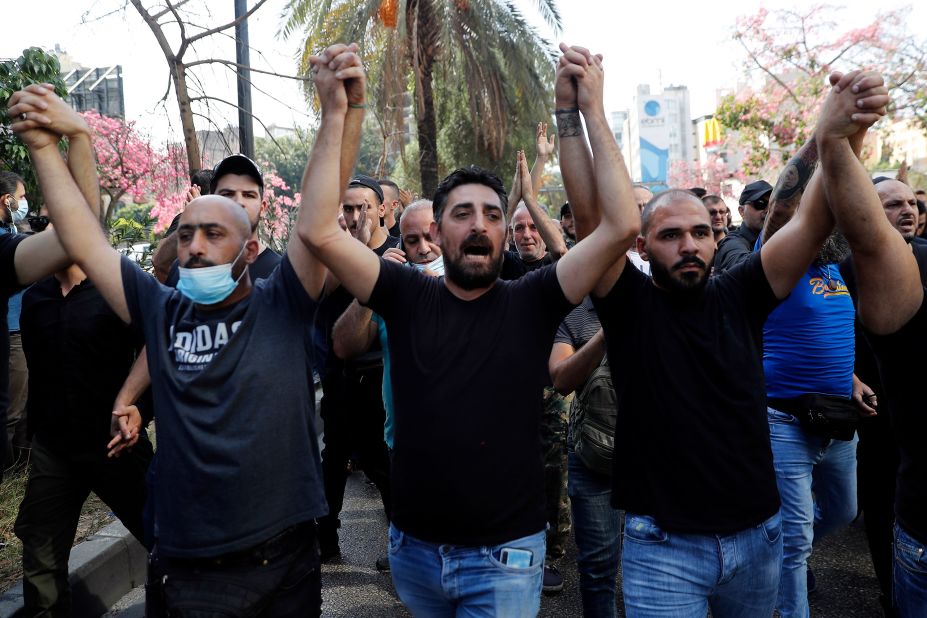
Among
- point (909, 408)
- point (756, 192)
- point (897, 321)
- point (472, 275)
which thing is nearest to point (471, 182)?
point (472, 275)

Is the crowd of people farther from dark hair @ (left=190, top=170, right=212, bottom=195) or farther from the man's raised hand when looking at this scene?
dark hair @ (left=190, top=170, right=212, bottom=195)

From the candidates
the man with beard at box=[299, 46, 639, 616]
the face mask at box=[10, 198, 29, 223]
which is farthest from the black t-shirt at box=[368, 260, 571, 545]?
the face mask at box=[10, 198, 29, 223]

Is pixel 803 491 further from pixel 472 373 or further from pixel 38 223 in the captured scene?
pixel 38 223

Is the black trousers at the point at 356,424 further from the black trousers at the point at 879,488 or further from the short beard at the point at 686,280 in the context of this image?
the black trousers at the point at 879,488

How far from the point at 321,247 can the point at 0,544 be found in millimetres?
3486

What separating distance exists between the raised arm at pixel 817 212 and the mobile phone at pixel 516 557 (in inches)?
44.4

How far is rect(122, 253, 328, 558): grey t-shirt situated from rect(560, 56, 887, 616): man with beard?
39.2 inches

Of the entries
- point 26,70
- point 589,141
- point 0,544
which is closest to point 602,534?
point 589,141

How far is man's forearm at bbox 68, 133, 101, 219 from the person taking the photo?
9.09ft

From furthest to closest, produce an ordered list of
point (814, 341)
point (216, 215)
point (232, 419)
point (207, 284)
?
point (814, 341)
point (216, 215)
point (207, 284)
point (232, 419)

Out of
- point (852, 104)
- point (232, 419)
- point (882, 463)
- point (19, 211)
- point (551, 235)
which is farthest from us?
point (19, 211)

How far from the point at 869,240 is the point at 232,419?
1899mm

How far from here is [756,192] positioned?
212 inches

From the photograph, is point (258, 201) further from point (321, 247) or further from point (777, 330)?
point (777, 330)
